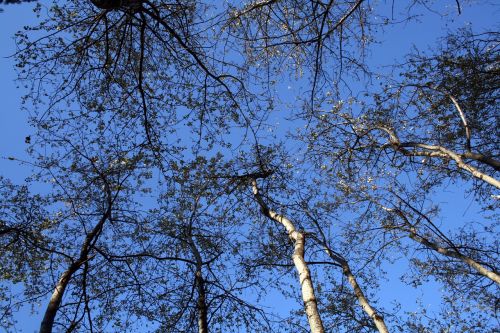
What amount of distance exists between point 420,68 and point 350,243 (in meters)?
5.72

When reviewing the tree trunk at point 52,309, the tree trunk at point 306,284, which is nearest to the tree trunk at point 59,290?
the tree trunk at point 52,309

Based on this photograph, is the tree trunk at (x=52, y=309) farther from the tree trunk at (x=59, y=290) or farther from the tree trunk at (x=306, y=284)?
the tree trunk at (x=306, y=284)

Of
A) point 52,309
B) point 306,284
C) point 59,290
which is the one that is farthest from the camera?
point 59,290

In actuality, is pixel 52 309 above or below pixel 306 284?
above

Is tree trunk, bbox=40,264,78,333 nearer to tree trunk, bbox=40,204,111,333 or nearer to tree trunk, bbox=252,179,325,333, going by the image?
tree trunk, bbox=40,204,111,333

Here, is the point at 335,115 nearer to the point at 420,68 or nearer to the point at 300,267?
the point at 420,68

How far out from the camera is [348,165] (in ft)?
41.0

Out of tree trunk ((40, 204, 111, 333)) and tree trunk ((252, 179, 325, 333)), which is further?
tree trunk ((40, 204, 111, 333))

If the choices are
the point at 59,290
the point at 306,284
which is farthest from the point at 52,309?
→ the point at 306,284

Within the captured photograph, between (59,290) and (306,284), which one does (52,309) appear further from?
(306,284)

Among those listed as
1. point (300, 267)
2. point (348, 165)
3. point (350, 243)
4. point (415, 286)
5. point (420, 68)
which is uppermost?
point (420, 68)

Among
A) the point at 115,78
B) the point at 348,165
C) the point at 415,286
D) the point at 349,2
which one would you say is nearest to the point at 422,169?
the point at 348,165

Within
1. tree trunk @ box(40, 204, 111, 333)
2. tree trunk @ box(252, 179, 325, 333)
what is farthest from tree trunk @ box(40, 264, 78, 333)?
tree trunk @ box(252, 179, 325, 333)

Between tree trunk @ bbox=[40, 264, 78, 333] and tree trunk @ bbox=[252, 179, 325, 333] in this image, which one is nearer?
tree trunk @ bbox=[252, 179, 325, 333]
